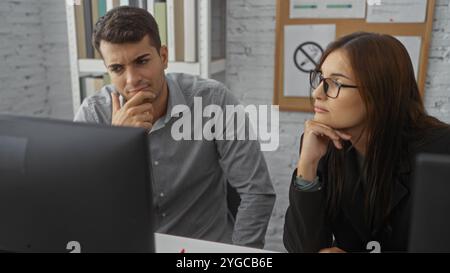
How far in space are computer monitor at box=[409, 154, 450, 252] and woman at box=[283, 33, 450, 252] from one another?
1.67 feet

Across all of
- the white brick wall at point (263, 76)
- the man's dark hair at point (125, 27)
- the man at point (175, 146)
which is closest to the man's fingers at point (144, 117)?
the man at point (175, 146)

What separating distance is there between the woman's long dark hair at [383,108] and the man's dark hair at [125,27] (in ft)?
1.98

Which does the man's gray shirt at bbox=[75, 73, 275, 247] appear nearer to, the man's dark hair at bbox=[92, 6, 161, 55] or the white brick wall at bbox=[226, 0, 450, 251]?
the man's dark hair at bbox=[92, 6, 161, 55]

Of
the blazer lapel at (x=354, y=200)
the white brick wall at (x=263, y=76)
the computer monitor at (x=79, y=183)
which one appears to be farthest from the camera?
the white brick wall at (x=263, y=76)

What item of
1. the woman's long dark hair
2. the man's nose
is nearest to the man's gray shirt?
the man's nose

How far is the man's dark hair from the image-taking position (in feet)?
4.56

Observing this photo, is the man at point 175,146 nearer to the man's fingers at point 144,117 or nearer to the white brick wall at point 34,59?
the man's fingers at point 144,117

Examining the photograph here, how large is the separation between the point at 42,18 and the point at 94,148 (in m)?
2.24

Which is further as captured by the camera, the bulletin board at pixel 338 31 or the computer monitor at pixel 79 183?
the bulletin board at pixel 338 31

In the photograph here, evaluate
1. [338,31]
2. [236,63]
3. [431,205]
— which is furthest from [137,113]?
[338,31]

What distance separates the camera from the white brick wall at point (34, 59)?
2400 mm

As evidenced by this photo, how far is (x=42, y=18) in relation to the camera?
2598mm

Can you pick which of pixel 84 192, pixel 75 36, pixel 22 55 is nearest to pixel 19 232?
pixel 84 192
